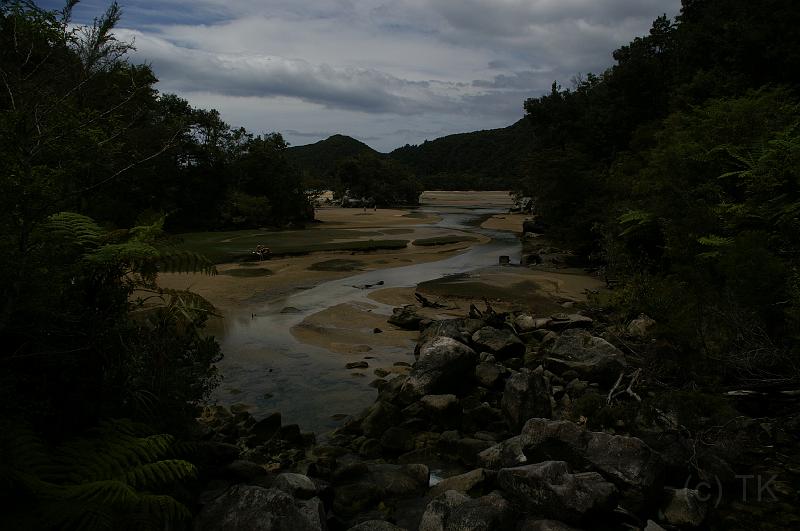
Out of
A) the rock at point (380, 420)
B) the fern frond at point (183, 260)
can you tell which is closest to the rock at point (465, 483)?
Answer: the rock at point (380, 420)

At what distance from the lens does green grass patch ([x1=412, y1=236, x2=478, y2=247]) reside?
37.5 m

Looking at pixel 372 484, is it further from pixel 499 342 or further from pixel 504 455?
pixel 499 342

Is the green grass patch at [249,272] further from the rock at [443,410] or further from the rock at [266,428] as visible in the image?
the rock at [443,410]

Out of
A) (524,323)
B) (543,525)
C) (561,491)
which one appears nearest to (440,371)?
→ (561,491)

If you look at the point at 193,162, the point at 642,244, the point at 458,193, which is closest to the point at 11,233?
the point at 642,244

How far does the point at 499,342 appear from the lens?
1345 centimetres

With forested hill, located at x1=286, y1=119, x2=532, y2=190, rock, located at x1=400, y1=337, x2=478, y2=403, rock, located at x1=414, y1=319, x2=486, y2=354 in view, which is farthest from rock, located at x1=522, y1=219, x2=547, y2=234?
forested hill, located at x1=286, y1=119, x2=532, y2=190

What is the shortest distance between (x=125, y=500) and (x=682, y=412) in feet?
22.2

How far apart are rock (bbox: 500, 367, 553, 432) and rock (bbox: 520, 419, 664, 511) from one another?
1.34 meters

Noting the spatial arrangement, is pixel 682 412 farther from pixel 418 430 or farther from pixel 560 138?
pixel 560 138

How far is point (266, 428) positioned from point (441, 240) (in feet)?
99.8

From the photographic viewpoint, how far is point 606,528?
5.87 metres

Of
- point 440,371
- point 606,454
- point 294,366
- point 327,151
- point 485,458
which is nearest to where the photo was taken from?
point 606,454

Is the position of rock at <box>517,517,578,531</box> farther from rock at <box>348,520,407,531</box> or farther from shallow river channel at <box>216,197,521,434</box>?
shallow river channel at <box>216,197,521,434</box>
